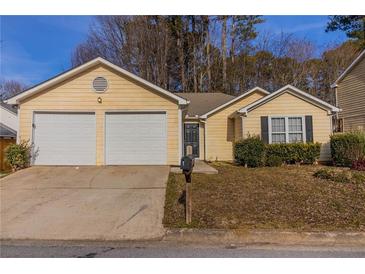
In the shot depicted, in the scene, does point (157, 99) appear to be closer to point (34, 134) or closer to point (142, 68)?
point (34, 134)

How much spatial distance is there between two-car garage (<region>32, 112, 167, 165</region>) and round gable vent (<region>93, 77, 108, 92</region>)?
40.4 inches

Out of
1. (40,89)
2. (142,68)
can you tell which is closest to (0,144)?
(40,89)

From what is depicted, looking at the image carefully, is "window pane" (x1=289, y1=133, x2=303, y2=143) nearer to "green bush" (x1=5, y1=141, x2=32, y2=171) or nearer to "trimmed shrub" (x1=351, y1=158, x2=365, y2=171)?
"trimmed shrub" (x1=351, y1=158, x2=365, y2=171)

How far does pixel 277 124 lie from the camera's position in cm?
1455

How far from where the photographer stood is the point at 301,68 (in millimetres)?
28438

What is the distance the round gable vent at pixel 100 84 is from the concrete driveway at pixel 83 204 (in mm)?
3420

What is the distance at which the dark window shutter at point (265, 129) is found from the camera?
14278 mm

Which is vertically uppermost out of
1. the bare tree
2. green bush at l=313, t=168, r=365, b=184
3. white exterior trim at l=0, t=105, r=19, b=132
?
the bare tree

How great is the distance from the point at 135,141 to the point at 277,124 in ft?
22.8

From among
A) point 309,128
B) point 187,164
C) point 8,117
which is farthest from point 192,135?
point 8,117

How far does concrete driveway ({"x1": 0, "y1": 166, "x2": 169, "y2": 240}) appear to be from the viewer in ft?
18.3

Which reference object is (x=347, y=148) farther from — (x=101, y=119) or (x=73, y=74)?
(x=73, y=74)

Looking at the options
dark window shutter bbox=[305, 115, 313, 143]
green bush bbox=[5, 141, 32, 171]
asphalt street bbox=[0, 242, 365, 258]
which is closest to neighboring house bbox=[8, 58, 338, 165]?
green bush bbox=[5, 141, 32, 171]
